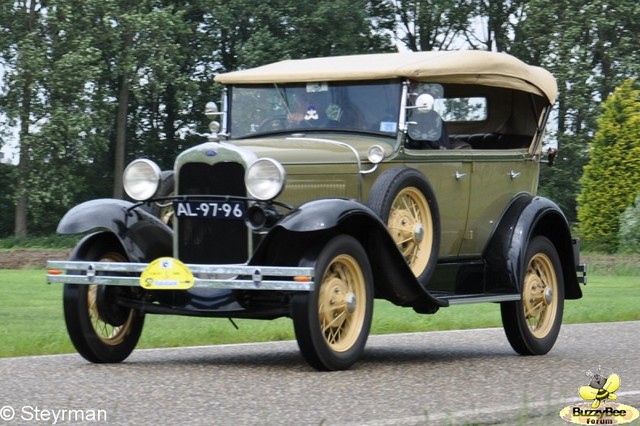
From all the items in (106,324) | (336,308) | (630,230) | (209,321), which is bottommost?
(209,321)

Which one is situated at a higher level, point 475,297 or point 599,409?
point 475,297

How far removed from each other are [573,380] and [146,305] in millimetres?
2901

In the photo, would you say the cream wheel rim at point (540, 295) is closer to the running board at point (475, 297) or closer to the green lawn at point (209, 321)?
the running board at point (475, 297)

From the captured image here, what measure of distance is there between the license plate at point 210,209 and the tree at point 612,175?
2451 centimetres

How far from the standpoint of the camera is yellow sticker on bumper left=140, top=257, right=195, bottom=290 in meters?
8.08

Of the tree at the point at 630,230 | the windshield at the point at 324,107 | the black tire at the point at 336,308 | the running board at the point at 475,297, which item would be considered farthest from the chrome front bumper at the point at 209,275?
the tree at the point at 630,230

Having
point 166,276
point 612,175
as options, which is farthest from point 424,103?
point 612,175

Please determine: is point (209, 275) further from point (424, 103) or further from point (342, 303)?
point (424, 103)

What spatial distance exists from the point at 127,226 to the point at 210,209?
658 mm

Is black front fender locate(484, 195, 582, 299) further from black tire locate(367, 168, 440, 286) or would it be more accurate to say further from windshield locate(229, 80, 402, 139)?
windshield locate(229, 80, 402, 139)

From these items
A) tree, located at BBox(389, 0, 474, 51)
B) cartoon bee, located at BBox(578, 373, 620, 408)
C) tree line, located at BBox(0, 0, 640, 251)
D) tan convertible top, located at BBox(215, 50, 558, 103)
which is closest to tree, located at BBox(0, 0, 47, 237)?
tree line, located at BBox(0, 0, 640, 251)

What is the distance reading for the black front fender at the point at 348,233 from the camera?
799 centimetres

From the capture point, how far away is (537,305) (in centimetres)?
1039

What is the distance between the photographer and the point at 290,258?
8375mm
